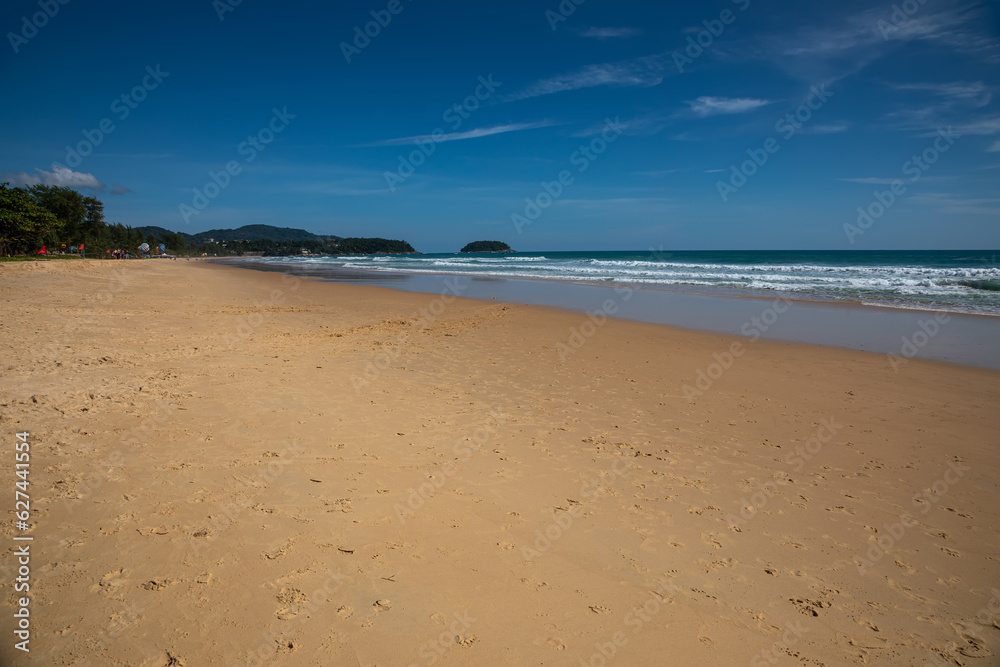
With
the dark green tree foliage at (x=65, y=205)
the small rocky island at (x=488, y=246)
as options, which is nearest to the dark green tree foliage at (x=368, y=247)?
the small rocky island at (x=488, y=246)

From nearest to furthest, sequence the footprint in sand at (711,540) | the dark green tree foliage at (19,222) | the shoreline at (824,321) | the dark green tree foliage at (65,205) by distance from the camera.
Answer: the footprint in sand at (711,540)
the shoreline at (824,321)
the dark green tree foliage at (19,222)
the dark green tree foliage at (65,205)

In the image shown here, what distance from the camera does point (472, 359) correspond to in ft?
30.0

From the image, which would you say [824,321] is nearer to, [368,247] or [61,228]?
[61,228]

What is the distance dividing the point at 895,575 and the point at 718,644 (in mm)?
1713

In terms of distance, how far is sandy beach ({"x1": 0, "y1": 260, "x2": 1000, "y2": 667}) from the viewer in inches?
103

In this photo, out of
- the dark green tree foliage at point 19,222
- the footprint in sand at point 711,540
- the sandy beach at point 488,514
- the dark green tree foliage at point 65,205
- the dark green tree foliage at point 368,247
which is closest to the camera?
the sandy beach at point 488,514

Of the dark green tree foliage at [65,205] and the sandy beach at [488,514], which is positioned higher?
the dark green tree foliage at [65,205]

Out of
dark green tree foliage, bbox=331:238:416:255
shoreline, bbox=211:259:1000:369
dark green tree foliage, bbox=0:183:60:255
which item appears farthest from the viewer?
dark green tree foliage, bbox=331:238:416:255

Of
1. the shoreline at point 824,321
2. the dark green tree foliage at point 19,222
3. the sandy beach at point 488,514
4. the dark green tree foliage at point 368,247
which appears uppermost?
the dark green tree foliage at point 368,247

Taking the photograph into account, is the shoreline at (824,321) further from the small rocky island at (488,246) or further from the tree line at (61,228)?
the small rocky island at (488,246)

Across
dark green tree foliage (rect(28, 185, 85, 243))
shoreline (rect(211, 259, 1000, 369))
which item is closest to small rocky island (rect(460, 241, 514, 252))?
dark green tree foliage (rect(28, 185, 85, 243))

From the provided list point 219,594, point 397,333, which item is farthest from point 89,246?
point 219,594

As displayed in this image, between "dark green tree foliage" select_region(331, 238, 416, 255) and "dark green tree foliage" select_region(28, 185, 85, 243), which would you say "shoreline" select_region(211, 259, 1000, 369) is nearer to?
"dark green tree foliage" select_region(28, 185, 85, 243)

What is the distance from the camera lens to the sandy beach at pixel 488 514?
2623 mm
